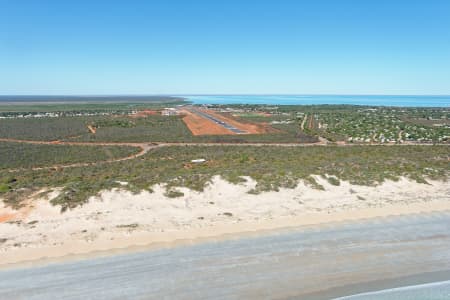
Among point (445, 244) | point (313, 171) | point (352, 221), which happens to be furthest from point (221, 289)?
point (313, 171)

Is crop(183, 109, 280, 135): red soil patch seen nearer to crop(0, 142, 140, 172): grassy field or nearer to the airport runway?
crop(0, 142, 140, 172): grassy field

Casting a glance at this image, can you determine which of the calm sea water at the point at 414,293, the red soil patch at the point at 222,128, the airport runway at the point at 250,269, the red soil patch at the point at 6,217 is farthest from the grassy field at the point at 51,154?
the calm sea water at the point at 414,293

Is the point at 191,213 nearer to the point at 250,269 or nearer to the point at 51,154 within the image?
the point at 250,269

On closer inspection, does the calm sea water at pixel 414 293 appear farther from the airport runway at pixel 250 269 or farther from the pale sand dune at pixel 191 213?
the pale sand dune at pixel 191 213

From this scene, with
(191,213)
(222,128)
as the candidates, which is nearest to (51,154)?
(191,213)

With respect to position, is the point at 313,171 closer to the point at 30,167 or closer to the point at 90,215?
the point at 90,215

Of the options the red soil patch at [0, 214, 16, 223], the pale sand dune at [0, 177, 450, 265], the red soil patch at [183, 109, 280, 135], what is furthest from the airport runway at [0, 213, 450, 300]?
the red soil patch at [183, 109, 280, 135]
